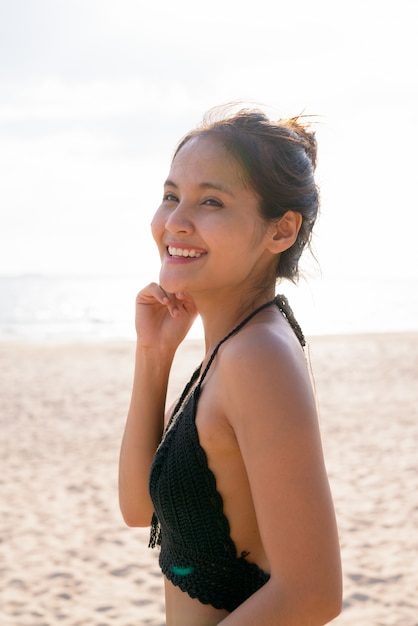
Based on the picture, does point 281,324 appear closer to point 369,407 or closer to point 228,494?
point 228,494

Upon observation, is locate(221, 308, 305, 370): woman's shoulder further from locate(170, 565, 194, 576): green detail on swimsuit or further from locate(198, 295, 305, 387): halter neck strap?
locate(170, 565, 194, 576): green detail on swimsuit

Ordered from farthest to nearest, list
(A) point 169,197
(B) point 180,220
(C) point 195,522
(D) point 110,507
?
(D) point 110,507, (A) point 169,197, (B) point 180,220, (C) point 195,522

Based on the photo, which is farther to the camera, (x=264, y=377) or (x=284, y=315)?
(x=284, y=315)

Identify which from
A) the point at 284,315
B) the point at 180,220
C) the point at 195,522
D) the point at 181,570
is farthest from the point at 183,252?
the point at 181,570

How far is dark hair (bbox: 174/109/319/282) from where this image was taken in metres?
1.63

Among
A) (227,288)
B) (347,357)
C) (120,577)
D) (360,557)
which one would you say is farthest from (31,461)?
(347,357)

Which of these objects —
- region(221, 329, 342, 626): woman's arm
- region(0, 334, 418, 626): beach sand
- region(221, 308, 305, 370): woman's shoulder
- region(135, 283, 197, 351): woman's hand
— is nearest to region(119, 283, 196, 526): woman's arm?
region(135, 283, 197, 351): woman's hand

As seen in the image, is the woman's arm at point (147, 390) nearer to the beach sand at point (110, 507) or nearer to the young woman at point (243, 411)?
the young woman at point (243, 411)

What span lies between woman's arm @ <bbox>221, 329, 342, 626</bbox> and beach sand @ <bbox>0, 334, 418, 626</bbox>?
169 inches

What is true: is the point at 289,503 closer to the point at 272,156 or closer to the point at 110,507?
the point at 272,156

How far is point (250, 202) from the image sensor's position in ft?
5.35

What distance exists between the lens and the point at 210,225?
1600 mm

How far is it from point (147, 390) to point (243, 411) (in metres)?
0.86

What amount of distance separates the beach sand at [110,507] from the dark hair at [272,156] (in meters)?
4.35
